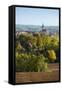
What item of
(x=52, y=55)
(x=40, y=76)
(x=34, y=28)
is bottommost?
(x=40, y=76)

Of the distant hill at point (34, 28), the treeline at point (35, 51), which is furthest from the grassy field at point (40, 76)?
the distant hill at point (34, 28)

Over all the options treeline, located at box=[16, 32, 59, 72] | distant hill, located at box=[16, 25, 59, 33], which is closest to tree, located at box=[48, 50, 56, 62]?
treeline, located at box=[16, 32, 59, 72]

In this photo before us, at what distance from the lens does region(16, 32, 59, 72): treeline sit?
193cm

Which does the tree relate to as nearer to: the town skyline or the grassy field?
the grassy field

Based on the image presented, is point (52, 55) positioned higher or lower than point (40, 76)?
higher

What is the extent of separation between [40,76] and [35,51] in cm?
19

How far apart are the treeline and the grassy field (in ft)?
0.09

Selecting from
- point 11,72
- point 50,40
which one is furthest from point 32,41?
point 11,72

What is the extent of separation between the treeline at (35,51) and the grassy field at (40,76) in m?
0.03

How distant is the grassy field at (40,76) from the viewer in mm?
1925

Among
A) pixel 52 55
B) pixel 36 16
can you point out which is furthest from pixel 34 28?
pixel 52 55

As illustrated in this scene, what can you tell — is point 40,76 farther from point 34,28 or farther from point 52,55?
point 34,28

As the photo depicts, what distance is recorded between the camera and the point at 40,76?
6.53 feet
